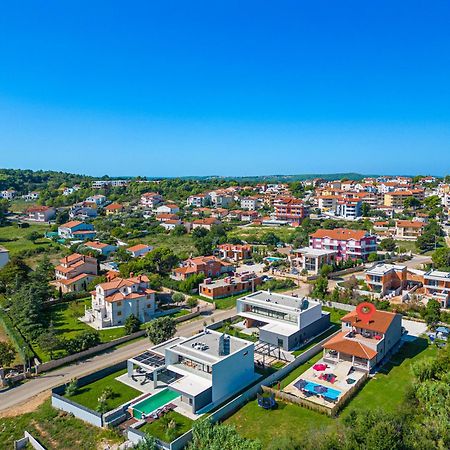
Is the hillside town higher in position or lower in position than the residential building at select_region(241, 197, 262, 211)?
lower

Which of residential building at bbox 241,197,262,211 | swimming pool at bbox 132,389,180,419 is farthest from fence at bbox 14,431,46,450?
residential building at bbox 241,197,262,211

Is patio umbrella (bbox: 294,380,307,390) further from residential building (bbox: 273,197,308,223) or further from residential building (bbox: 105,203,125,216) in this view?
residential building (bbox: 105,203,125,216)

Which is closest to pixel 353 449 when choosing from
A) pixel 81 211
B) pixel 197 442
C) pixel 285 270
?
pixel 197 442

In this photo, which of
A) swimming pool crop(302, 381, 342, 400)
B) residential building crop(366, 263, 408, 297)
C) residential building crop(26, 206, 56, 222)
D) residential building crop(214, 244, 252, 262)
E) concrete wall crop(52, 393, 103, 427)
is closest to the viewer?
concrete wall crop(52, 393, 103, 427)

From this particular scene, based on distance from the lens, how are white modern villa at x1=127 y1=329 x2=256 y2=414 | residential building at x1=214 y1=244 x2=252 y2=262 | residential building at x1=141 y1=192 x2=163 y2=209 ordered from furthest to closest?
residential building at x1=141 y1=192 x2=163 y2=209
residential building at x1=214 y1=244 x2=252 y2=262
white modern villa at x1=127 y1=329 x2=256 y2=414

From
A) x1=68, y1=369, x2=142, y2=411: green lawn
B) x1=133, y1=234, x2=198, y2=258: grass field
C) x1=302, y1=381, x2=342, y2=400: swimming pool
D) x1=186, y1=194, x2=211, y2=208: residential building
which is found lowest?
x1=68, y1=369, x2=142, y2=411: green lawn

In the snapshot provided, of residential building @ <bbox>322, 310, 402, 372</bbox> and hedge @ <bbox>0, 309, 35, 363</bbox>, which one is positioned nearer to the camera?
residential building @ <bbox>322, 310, 402, 372</bbox>

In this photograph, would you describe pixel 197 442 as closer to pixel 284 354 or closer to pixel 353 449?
pixel 353 449
